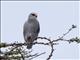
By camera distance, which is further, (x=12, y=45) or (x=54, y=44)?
(x=54, y=44)

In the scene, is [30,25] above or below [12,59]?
below

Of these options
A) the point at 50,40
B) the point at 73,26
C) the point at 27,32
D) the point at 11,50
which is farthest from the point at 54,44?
the point at 27,32

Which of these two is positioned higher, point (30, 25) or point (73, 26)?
point (73, 26)

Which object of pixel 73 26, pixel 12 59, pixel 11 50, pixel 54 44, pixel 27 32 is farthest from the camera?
pixel 27 32

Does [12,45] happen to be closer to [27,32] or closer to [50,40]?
[50,40]

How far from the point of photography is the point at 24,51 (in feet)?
7.03

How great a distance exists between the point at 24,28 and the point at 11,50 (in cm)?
370

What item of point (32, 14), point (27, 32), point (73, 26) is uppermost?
point (73, 26)

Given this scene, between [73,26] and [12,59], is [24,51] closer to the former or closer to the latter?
[12,59]

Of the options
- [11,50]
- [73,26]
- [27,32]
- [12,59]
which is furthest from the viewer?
[27,32]

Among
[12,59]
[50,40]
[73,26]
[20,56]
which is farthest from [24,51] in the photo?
[73,26]

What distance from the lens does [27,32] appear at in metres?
5.64

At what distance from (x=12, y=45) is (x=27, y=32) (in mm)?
3493

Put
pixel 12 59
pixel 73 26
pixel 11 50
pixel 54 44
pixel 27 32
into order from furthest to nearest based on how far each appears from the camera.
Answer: pixel 27 32
pixel 73 26
pixel 54 44
pixel 11 50
pixel 12 59
